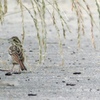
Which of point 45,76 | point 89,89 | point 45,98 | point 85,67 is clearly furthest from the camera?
point 85,67

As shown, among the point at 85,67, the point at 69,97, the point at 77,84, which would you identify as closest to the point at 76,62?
the point at 85,67

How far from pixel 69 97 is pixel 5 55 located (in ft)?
8.69

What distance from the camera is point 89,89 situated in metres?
5.87

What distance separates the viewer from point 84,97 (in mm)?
5527

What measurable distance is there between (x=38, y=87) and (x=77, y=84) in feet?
1.33

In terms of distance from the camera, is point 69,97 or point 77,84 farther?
point 77,84

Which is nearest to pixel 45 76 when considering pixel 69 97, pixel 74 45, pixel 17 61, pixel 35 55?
pixel 17 61

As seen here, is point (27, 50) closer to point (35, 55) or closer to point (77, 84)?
point (35, 55)

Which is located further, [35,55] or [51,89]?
[35,55]

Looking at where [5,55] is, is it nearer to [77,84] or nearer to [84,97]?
[77,84]

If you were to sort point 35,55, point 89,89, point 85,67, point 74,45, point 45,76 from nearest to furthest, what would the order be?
point 89,89 → point 45,76 → point 85,67 → point 35,55 → point 74,45

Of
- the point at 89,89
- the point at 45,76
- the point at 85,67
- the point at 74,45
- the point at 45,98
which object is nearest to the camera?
the point at 45,98

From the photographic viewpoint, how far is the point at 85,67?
711 cm

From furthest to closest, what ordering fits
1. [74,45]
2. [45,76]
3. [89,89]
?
[74,45], [45,76], [89,89]
